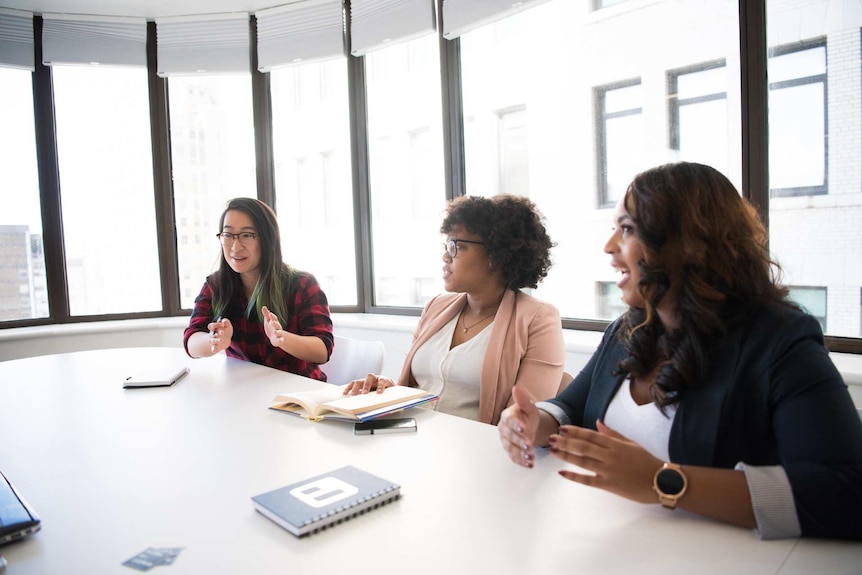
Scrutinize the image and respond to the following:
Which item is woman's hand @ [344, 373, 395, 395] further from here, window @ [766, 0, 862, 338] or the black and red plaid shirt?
window @ [766, 0, 862, 338]

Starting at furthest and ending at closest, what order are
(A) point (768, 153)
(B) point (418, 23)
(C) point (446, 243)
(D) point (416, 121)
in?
(D) point (416, 121) → (B) point (418, 23) → (A) point (768, 153) → (C) point (446, 243)

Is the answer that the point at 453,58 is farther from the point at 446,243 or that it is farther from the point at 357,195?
the point at 446,243

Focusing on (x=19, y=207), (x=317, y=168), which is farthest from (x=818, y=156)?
(x=19, y=207)

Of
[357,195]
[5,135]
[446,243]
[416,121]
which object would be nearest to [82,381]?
[446,243]

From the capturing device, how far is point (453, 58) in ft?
12.1

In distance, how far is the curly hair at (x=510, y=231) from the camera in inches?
80.2

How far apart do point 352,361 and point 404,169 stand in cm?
213

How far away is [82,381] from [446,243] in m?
1.50

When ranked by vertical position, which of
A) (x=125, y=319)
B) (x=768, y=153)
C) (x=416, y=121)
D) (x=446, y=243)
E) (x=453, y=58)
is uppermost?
(x=453, y=58)

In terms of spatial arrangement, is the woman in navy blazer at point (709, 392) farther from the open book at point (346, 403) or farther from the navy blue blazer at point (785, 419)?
the open book at point (346, 403)

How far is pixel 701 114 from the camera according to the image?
2.65 meters

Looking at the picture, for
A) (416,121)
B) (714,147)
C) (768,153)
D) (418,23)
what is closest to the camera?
(768,153)

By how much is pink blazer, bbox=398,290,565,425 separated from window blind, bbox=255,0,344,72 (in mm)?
2966

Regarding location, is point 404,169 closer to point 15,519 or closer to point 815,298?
point 815,298
